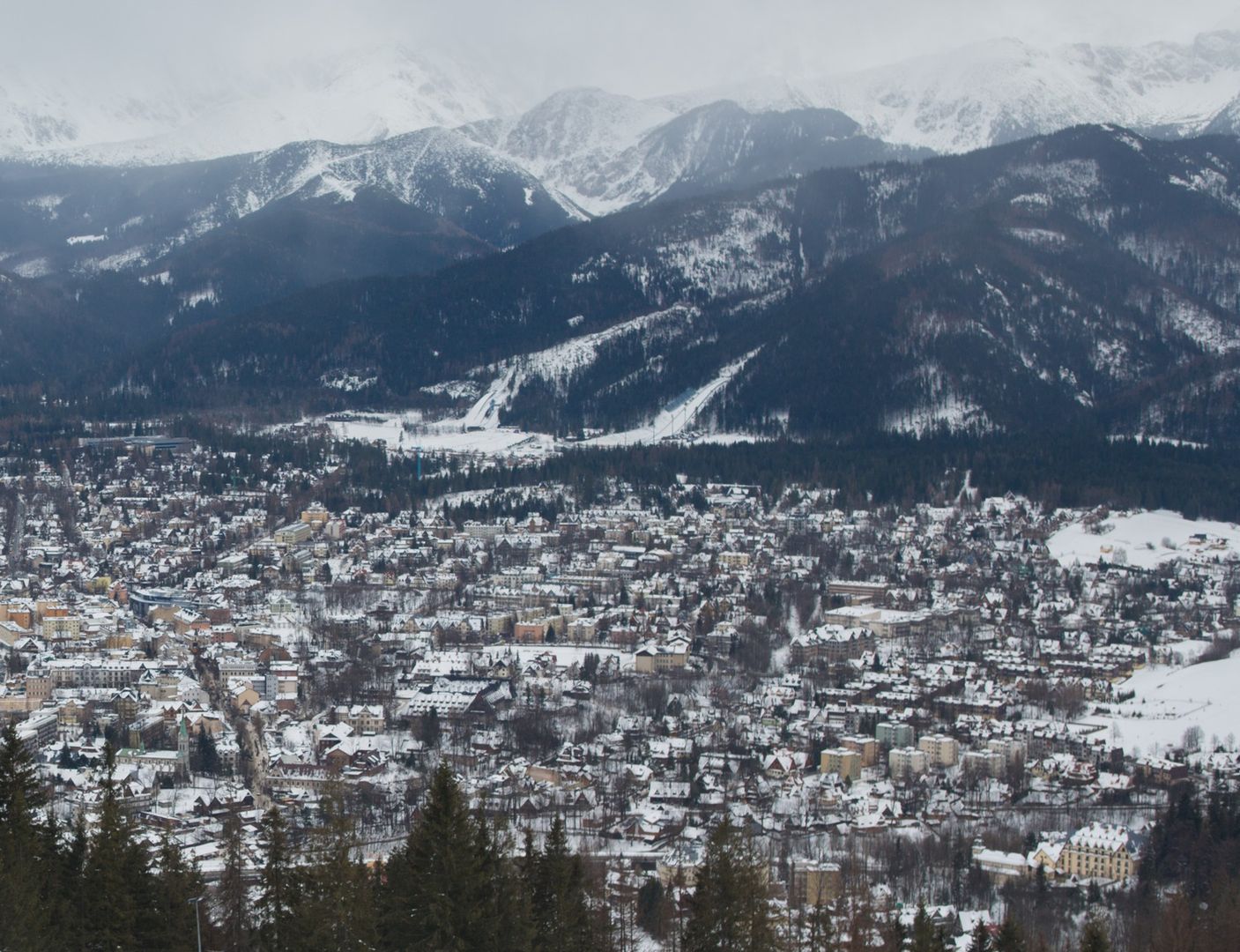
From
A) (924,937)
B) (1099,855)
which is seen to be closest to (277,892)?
(924,937)

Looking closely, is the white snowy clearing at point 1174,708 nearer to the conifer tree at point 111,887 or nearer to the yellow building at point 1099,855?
the yellow building at point 1099,855

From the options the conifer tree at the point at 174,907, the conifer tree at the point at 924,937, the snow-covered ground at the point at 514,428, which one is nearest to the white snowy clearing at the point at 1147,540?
the snow-covered ground at the point at 514,428

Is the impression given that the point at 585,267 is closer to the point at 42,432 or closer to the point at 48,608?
the point at 42,432

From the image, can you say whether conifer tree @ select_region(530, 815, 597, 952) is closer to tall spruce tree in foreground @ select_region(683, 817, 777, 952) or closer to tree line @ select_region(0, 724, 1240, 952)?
tree line @ select_region(0, 724, 1240, 952)

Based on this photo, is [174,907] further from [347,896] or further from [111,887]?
[347,896]

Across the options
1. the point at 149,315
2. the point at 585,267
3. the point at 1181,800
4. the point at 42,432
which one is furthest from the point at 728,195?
the point at 1181,800

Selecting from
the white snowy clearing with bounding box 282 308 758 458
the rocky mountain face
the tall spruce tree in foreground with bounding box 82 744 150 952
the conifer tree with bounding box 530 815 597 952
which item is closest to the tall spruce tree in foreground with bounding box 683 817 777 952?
the conifer tree with bounding box 530 815 597 952

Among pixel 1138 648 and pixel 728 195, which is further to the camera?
pixel 728 195
